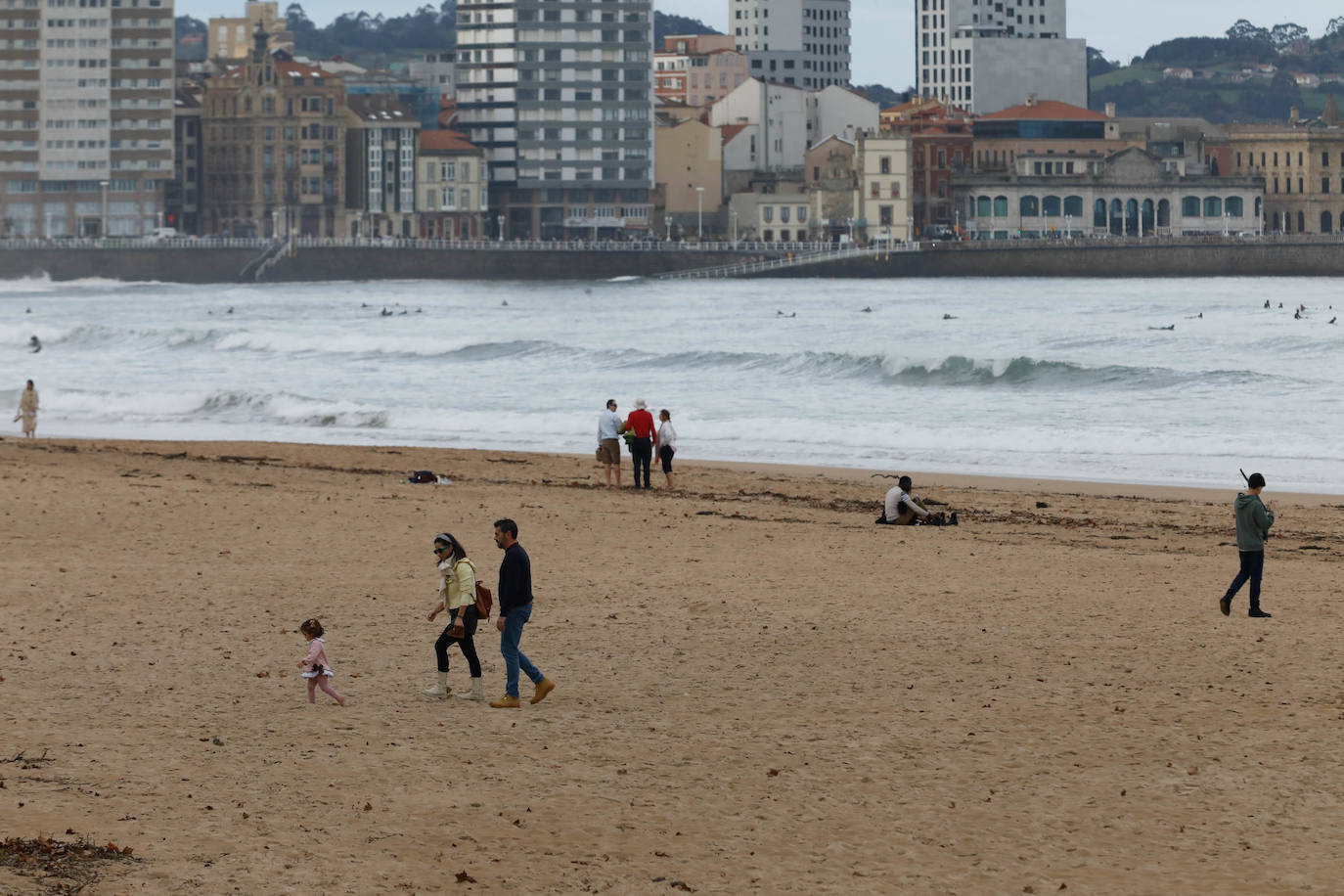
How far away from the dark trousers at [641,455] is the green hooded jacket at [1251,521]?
9.97m

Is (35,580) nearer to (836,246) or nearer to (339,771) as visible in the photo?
(339,771)

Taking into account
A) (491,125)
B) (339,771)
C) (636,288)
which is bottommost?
(339,771)

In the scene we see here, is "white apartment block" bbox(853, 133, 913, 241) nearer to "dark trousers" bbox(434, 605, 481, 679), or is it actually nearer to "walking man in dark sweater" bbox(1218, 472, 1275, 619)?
"walking man in dark sweater" bbox(1218, 472, 1275, 619)

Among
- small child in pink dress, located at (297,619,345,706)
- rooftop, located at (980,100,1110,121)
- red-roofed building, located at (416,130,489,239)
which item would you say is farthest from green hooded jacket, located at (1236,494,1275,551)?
rooftop, located at (980,100,1110,121)

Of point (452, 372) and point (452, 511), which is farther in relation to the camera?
point (452, 372)

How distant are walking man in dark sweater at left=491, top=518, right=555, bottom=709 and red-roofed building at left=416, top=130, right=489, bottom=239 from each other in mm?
129934

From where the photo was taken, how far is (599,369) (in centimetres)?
5181

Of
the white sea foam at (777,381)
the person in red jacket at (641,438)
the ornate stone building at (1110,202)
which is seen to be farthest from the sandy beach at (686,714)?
the ornate stone building at (1110,202)

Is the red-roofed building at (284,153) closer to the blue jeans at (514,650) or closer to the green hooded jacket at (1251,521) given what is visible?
the green hooded jacket at (1251,521)

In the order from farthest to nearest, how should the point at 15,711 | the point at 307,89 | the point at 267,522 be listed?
the point at 307,89 < the point at 267,522 < the point at 15,711

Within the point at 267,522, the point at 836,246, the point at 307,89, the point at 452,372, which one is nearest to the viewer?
the point at 267,522

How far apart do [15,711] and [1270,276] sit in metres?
122

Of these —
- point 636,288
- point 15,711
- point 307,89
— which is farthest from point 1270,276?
point 15,711

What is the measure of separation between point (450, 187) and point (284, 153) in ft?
39.0
